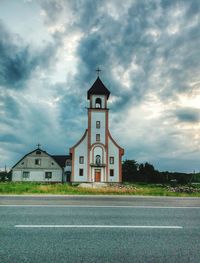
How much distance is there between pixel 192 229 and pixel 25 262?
3.73 metres

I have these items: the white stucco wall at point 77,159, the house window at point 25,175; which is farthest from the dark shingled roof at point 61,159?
the white stucco wall at point 77,159

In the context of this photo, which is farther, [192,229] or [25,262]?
[192,229]

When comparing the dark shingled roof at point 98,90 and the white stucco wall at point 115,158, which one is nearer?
the white stucco wall at point 115,158

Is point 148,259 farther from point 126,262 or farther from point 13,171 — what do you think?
point 13,171

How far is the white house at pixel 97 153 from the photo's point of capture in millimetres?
48969

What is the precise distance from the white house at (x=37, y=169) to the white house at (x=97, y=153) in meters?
11.0

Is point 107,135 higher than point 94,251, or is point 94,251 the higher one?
point 107,135

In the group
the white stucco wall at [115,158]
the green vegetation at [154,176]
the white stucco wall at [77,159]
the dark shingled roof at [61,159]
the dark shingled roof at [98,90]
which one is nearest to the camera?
the white stucco wall at [77,159]

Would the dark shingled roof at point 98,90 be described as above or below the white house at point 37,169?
above

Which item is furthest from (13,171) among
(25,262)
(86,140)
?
(25,262)

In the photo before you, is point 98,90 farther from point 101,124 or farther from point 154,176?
point 154,176

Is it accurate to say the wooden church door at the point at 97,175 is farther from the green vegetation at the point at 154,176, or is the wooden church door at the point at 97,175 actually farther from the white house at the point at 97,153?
the green vegetation at the point at 154,176

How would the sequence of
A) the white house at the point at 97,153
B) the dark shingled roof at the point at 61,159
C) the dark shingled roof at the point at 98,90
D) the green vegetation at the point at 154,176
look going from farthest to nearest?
the dark shingled roof at the point at 61,159 < the green vegetation at the point at 154,176 < the dark shingled roof at the point at 98,90 < the white house at the point at 97,153

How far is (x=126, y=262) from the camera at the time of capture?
3.97 meters
